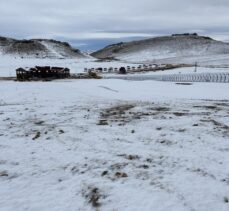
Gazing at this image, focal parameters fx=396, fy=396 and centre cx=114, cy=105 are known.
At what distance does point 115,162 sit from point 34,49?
143 meters

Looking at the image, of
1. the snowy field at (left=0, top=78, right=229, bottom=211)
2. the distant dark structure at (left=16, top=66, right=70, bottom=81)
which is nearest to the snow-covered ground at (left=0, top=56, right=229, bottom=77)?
the distant dark structure at (left=16, top=66, right=70, bottom=81)

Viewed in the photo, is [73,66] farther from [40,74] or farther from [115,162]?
[115,162]

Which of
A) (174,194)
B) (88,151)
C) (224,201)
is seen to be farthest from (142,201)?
(88,151)

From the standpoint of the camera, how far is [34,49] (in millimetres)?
146875

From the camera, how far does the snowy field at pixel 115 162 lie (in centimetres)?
669

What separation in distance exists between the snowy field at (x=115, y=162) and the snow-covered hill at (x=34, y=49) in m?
121

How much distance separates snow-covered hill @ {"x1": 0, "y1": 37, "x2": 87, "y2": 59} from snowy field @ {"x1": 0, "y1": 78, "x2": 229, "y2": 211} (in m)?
121

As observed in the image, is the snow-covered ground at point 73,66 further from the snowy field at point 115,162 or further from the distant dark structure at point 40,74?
the snowy field at point 115,162

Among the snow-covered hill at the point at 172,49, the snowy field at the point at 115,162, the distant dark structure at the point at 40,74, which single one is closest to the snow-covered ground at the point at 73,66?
the distant dark structure at the point at 40,74

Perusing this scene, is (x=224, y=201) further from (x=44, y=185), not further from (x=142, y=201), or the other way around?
(x=44, y=185)

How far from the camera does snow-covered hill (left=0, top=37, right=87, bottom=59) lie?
136 metres

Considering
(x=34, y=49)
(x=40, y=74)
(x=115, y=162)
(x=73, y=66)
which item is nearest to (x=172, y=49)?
(x=34, y=49)

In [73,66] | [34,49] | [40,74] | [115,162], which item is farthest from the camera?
[34,49]

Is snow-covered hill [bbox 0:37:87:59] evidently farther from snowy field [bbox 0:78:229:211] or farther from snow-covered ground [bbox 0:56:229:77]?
snowy field [bbox 0:78:229:211]
